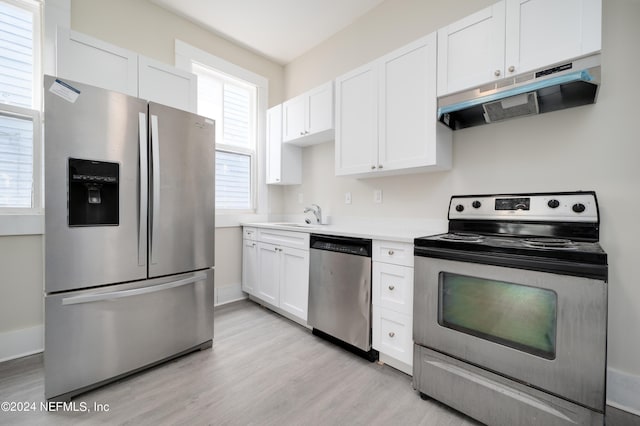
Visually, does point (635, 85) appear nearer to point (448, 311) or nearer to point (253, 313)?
point (448, 311)

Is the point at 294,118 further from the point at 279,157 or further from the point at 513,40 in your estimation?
the point at 513,40

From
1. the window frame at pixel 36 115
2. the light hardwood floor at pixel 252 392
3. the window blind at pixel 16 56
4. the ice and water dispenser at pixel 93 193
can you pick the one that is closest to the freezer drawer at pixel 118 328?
the light hardwood floor at pixel 252 392

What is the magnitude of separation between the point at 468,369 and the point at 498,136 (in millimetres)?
1570

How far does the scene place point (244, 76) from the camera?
3.47m

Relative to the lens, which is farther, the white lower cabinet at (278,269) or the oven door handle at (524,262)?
the white lower cabinet at (278,269)

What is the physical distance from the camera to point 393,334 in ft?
6.18

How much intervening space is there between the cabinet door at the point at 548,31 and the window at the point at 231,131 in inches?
113

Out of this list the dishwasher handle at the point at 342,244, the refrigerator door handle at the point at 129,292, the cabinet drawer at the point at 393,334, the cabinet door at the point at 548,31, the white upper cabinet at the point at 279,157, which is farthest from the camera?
the white upper cabinet at the point at 279,157

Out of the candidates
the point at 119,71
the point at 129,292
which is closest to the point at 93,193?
the point at 129,292

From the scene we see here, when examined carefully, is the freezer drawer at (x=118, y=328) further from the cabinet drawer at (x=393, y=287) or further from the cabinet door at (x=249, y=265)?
the cabinet drawer at (x=393, y=287)

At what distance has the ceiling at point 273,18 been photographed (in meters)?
2.73

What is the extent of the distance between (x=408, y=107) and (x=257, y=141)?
2.17 m

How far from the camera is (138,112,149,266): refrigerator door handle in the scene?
6.04 feet

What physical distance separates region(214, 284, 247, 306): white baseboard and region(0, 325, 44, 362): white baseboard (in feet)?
4.83
